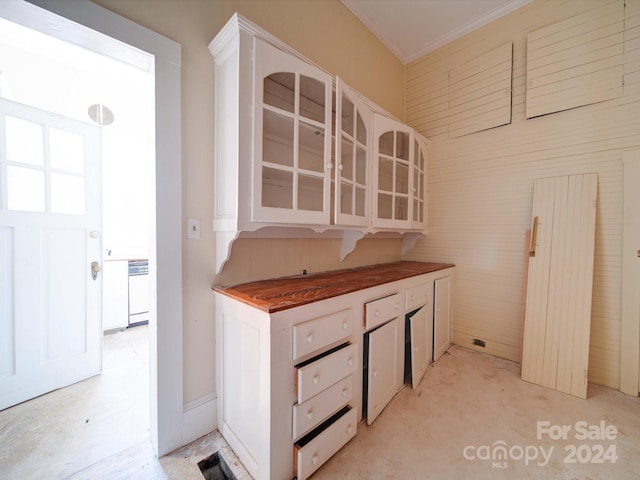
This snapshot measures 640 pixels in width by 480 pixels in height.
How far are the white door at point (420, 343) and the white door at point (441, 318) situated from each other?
0.13 metres

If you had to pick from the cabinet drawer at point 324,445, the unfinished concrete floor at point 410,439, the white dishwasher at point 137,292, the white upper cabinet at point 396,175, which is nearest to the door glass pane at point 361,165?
the white upper cabinet at point 396,175

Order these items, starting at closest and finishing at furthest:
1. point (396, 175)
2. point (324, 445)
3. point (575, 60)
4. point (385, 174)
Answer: point (324, 445)
point (575, 60)
point (385, 174)
point (396, 175)

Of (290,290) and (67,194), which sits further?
(67,194)

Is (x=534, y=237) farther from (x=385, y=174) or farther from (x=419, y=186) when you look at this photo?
(x=385, y=174)

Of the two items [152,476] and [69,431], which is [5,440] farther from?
[152,476]

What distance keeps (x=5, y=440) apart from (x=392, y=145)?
3.13 metres

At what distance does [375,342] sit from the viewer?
1539 mm

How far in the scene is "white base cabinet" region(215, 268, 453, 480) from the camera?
43.0 inches

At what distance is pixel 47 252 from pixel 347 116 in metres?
2.36

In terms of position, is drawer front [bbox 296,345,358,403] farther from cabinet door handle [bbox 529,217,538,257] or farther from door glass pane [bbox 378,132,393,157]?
cabinet door handle [bbox 529,217,538,257]

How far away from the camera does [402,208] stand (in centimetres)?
228

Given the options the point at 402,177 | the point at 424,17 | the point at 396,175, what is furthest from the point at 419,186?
the point at 424,17

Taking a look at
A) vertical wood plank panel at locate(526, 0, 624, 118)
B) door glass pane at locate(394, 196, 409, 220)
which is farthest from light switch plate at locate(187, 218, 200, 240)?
vertical wood plank panel at locate(526, 0, 624, 118)

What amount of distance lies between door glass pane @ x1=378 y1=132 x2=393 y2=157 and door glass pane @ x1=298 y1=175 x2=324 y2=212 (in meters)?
0.80
